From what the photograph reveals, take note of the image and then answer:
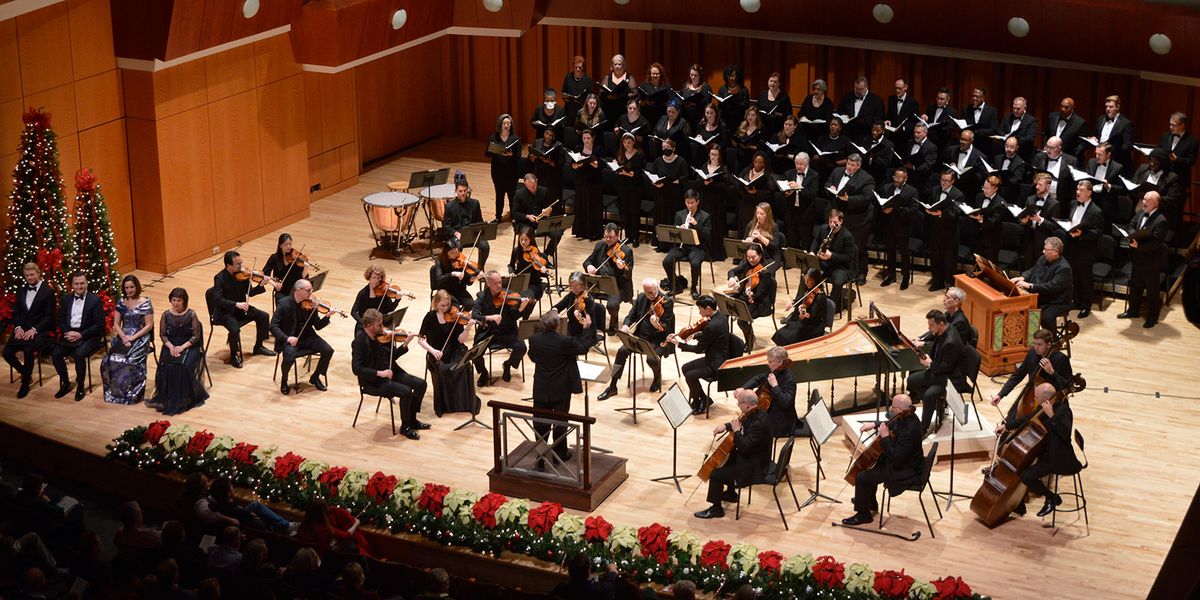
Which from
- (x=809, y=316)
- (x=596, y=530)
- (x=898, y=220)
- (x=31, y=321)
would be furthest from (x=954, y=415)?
(x=31, y=321)

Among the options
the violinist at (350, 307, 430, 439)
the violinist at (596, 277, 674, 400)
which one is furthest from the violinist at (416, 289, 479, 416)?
the violinist at (596, 277, 674, 400)

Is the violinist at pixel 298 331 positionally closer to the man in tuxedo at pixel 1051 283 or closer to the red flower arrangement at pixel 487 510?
the red flower arrangement at pixel 487 510

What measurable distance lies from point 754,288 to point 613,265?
4.49 ft

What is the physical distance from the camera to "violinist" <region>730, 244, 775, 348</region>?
1334 cm

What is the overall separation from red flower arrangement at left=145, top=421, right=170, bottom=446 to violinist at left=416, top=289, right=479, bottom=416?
214cm

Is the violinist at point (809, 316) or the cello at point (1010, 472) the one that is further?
the violinist at point (809, 316)

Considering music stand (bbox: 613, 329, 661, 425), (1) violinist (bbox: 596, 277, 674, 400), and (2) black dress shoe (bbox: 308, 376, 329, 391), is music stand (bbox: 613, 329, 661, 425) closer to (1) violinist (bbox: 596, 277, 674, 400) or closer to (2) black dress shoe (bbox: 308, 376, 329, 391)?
(1) violinist (bbox: 596, 277, 674, 400)

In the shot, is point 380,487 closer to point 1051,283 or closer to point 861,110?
point 1051,283

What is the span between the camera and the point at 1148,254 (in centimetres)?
1402

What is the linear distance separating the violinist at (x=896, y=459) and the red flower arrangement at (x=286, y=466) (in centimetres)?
409

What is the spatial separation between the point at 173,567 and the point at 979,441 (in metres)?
6.21

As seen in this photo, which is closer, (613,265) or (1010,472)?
(1010,472)

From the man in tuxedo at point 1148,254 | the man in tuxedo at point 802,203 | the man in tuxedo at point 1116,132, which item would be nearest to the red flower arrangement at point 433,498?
the man in tuxedo at point 802,203

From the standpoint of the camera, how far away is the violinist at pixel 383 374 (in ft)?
38.9
